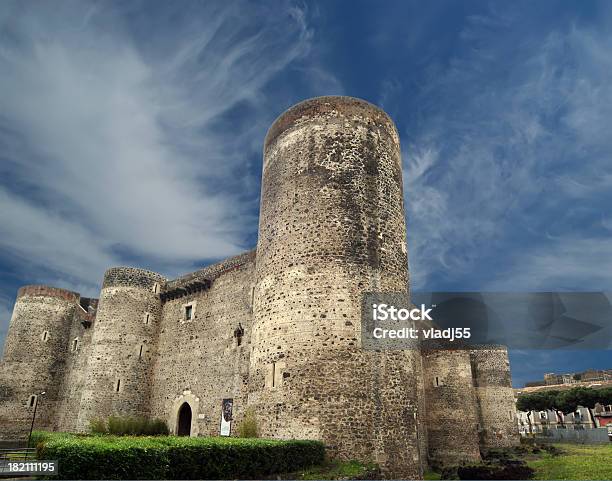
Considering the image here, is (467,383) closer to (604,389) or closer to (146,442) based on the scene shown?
(146,442)

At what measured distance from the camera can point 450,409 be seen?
21.8 metres

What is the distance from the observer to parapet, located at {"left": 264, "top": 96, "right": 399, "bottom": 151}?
1742cm

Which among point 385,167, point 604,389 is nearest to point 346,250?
point 385,167

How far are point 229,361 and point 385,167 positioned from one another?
10683 mm

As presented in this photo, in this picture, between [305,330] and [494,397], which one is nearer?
[305,330]

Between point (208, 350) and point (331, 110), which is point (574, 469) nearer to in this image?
point (208, 350)

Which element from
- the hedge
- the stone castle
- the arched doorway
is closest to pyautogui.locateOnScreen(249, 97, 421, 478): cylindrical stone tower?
the stone castle

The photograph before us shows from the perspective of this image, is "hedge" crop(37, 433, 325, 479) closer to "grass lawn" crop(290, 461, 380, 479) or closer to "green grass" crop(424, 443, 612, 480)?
"grass lawn" crop(290, 461, 380, 479)

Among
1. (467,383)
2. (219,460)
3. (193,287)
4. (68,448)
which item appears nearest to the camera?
(68,448)

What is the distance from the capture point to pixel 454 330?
24766 millimetres

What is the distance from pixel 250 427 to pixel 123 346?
13.4 meters

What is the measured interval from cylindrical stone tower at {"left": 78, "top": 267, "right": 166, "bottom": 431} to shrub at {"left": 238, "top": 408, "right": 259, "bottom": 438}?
39.0ft

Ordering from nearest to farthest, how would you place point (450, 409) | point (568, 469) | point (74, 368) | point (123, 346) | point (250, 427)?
1. point (250, 427)
2. point (568, 469)
3. point (450, 409)
4. point (123, 346)
5. point (74, 368)

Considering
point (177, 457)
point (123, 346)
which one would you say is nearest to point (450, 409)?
point (177, 457)
